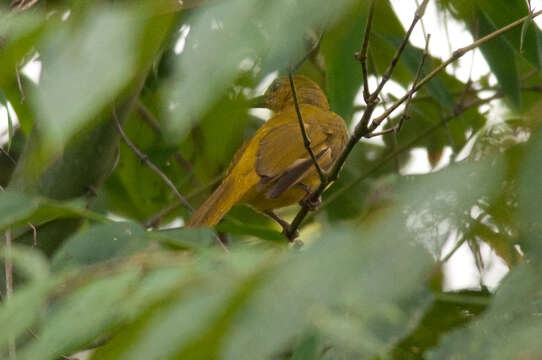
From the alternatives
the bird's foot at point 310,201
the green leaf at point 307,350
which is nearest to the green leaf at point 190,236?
the green leaf at point 307,350

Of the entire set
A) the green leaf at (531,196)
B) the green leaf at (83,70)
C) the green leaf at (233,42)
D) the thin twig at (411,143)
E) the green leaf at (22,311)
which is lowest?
the thin twig at (411,143)

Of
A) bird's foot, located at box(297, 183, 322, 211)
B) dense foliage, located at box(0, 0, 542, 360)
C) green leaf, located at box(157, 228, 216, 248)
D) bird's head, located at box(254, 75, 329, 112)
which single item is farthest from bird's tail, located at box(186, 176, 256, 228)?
dense foliage, located at box(0, 0, 542, 360)

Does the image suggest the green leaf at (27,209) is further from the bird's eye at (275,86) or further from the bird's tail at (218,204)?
the bird's eye at (275,86)

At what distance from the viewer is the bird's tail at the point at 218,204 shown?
3168 mm

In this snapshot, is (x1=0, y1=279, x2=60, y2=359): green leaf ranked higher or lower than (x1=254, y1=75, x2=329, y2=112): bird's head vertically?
higher

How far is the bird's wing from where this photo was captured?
11.4ft

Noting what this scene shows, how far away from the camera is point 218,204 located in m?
3.35

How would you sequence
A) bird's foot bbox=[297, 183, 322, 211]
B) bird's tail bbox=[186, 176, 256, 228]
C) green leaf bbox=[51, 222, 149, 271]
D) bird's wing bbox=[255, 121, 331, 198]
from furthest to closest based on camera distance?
1. bird's wing bbox=[255, 121, 331, 198]
2. bird's tail bbox=[186, 176, 256, 228]
3. bird's foot bbox=[297, 183, 322, 211]
4. green leaf bbox=[51, 222, 149, 271]

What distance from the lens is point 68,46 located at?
1.08 metres

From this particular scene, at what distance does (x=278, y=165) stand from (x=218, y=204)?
18.0 inches

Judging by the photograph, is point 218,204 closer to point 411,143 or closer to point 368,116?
point 411,143

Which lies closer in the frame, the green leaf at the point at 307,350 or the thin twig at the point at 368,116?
the green leaf at the point at 307,350

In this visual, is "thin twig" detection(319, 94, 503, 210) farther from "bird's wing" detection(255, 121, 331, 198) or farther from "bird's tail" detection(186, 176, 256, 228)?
"bird's tail" detection(186, 176, 256, 228)

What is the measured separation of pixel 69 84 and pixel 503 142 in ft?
2.25
